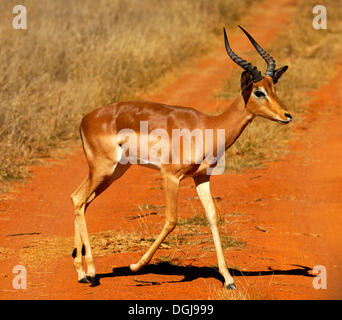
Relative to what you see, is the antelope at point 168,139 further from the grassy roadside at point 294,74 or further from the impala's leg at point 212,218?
the grassy roadside at point 294,74

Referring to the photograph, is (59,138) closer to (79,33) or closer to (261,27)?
(79,33)

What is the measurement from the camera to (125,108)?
6930mm

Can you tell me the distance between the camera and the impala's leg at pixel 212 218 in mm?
6305

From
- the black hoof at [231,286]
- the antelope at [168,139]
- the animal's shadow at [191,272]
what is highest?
the antelope at [168,139]

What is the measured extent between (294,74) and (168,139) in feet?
36.5

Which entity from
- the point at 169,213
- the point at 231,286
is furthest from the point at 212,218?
the point at 231,286

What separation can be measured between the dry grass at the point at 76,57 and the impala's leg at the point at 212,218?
4.38 m

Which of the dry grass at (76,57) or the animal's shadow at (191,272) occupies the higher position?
the dry grass at (76,57)

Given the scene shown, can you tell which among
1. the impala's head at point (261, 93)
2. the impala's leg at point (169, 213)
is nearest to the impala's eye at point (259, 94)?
the impala's head at point (261, 93)

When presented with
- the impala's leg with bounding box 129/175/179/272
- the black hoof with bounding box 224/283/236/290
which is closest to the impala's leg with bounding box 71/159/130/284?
the impala's leg with bounding box 129/175/179/272

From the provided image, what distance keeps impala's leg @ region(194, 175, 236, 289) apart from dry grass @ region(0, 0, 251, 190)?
4.38 meters

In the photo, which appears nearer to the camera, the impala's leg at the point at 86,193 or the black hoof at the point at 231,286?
the black hoof at the point at 231,286

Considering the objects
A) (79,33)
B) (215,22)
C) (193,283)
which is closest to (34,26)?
(79,33)

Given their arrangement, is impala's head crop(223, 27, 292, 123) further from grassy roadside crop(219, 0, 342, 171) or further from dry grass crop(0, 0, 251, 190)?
dry grass crop(0, 0, 251, 190)
